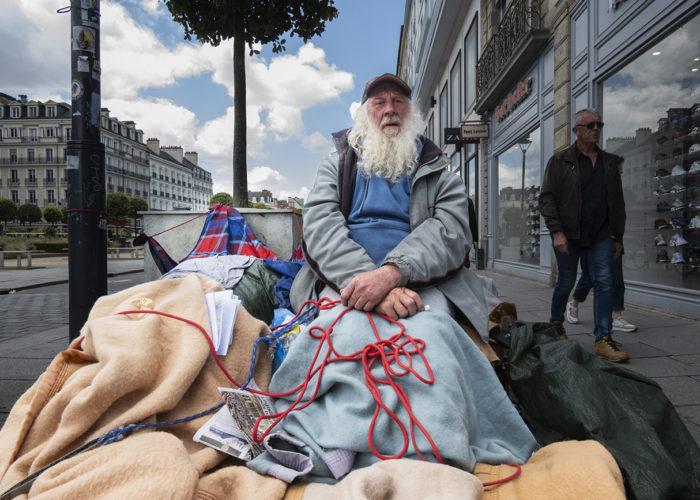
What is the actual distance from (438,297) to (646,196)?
5646 millimetres

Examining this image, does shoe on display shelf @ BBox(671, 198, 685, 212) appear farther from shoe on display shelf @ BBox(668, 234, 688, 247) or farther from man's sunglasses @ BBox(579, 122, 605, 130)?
man's sunglasses @ BBox(579, 122, 605, 130)

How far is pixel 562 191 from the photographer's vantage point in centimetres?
411

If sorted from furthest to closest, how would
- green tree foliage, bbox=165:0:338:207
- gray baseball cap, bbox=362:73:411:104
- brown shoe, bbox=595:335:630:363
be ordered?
green tree foliage, bbox=165:0:338:207 → brown shoe, bbox=595:335:630:363 → gray baseball cap, bbox=362:73:411:104

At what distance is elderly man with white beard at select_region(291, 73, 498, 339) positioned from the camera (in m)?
2.15

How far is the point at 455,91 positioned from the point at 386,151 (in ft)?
60.2

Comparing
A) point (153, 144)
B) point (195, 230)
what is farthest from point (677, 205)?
point (153, 144)

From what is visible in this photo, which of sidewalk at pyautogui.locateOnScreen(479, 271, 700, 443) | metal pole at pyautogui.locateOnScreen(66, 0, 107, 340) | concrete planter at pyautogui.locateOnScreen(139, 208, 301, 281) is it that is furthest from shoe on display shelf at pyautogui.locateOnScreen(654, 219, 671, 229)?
metal pole at pyautogui.locateOnScreen(66, 0, 107, 340)

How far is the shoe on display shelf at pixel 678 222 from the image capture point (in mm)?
5609

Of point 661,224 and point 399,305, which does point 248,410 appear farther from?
point 661,224

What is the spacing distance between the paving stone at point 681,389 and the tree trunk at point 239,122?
5.82 metres

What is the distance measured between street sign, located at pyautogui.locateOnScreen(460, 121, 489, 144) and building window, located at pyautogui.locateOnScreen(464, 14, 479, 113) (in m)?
1.75

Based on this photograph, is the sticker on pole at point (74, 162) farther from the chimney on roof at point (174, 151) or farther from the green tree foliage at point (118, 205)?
the chimney on roof at point (174, 151)

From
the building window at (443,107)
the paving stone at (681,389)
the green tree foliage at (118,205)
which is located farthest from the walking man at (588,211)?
the green tree foliage at (118,205)

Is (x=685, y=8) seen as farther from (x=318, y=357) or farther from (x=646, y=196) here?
(x=318, y=357)
